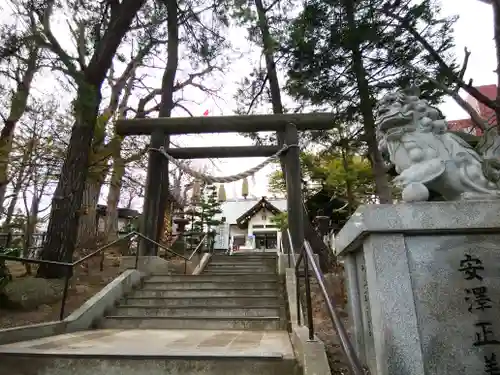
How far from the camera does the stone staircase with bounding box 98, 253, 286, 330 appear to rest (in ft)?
17.3

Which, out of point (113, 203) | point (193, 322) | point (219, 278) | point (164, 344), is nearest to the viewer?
point (164, 344)

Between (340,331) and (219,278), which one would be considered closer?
(340,331)

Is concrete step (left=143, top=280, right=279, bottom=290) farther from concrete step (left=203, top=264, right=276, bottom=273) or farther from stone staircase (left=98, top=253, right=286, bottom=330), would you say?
concrete step (left=203, top=264, right=276, bottom=273)

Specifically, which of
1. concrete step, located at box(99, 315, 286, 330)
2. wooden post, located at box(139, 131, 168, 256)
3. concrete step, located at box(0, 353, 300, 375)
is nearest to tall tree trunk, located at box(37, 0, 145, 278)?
wooden post, located at box(139, 131, 168, 256)

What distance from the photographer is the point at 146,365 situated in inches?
121

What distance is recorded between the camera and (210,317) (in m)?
5.43

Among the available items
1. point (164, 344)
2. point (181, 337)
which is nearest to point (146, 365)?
point (164, 344)

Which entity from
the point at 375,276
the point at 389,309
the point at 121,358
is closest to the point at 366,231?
the point at 375,276

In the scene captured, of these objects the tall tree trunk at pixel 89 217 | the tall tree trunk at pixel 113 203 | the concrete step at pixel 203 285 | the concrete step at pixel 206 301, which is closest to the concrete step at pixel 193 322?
the concrete step at pixel 206 301

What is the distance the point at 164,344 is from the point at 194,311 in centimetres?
193

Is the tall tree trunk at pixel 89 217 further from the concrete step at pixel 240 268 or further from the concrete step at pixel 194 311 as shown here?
the concrete step at pixel 194 311

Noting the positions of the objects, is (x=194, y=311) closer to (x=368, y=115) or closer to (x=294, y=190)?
(x=294, y=190)

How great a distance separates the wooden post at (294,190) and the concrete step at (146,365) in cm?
462

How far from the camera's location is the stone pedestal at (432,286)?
2256mm
